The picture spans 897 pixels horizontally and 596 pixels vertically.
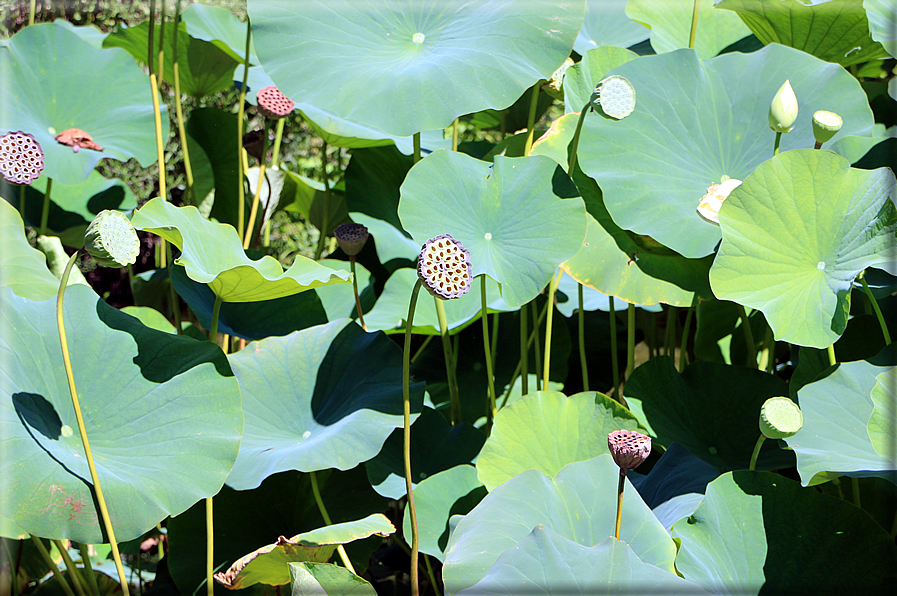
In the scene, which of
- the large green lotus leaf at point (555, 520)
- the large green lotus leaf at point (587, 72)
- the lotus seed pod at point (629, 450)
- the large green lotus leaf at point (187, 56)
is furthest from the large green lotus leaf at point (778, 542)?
the large green lotus leaf at point (187, 56)

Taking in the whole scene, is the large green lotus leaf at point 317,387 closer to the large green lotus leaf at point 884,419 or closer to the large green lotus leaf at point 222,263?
the large green lotus leaf at point 222,263

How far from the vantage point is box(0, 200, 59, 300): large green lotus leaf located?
100 centimetres

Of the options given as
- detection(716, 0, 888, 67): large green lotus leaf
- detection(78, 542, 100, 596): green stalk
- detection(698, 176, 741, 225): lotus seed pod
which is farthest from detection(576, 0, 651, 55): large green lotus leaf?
detection(78, 542, 100, 596): green stalk

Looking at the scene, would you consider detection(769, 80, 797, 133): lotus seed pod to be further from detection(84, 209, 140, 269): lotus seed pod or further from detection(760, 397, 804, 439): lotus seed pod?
detection(84, 209, 140, 269): lotus seed pod

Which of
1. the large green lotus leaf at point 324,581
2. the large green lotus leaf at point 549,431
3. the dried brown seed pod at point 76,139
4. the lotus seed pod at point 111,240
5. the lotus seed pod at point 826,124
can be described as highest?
the lotus seed pod at point 826,124

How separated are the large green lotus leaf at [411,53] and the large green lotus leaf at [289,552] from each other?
23.0 inches

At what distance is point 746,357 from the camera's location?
57.4 inches

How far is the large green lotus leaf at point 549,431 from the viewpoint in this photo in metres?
1.01

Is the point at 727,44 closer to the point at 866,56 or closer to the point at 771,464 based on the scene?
the point at 866,56

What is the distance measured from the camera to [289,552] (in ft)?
2.89

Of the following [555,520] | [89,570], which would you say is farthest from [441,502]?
[89,570]

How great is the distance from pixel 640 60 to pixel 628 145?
0.58 feet

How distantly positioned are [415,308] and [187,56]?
98cm

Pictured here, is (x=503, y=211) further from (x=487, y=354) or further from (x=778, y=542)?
(x=778, y=542)
